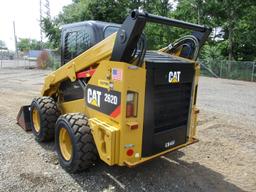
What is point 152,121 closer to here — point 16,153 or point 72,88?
point 72,88

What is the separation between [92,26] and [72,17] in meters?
19.8

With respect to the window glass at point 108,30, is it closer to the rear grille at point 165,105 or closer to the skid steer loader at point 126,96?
the skid steer loader at point 126,96

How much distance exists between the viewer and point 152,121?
11.0 ft

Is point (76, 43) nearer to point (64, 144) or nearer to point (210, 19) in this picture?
point (64, 144)

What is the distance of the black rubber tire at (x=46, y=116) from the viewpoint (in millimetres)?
4512

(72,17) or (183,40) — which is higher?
(72,17)

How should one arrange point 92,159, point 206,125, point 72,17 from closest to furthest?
point 92,159, point 206,125, point 72,17

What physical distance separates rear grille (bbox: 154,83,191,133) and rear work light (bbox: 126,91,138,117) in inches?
13.0

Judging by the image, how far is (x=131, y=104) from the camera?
311cm

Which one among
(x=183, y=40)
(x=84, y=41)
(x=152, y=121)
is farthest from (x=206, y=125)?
(x=84, y=41)

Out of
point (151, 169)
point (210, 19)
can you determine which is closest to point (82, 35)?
point (151, 169)

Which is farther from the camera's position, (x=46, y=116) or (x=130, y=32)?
(x=46, y=116)

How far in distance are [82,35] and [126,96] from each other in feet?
5.39

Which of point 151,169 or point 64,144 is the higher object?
point 64,144
